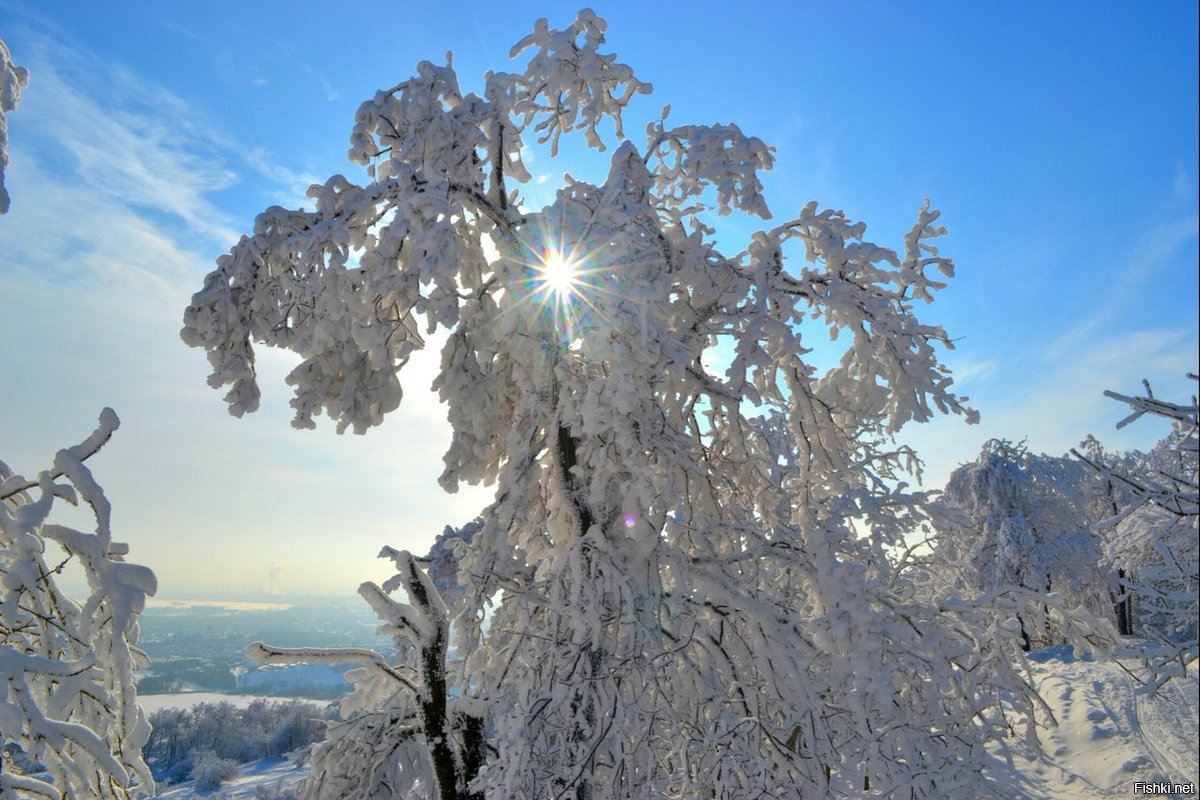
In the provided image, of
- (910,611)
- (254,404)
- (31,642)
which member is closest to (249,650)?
(31,642)

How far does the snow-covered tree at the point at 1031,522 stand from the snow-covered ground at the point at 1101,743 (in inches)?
203

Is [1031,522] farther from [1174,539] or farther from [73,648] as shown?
[73,648]

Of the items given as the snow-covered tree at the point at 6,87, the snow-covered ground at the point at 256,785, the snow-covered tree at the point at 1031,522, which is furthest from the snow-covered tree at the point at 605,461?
the snow-covered ground at the point at 256,785

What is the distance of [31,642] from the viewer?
11.3 ft

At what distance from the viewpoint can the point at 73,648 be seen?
10.8 feet

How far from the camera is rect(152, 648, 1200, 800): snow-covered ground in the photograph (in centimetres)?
1110

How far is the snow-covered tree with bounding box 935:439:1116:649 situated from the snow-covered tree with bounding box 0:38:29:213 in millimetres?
24610

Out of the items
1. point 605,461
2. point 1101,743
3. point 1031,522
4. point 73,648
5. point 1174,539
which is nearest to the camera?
point 1174,539

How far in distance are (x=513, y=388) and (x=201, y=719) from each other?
5420 centimetres

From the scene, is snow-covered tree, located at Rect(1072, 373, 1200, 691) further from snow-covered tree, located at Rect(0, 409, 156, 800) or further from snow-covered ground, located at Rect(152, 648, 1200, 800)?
snow-covered ground, located at Rect(152, 648, 1200, 800)


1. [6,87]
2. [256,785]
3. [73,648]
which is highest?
[6,87]

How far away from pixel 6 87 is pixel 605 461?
5102 millimetres

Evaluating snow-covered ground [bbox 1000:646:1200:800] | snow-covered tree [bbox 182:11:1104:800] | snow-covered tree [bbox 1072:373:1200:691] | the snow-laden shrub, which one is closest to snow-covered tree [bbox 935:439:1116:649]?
snow-covered ground [bbox 1000:646:1200:800]

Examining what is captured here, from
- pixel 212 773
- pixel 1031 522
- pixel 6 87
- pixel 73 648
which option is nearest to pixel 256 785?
pixel 212 773
